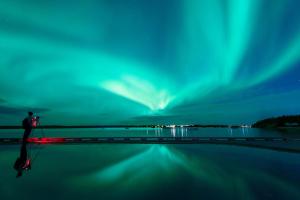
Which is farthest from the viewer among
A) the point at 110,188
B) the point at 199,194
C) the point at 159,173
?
the point at 159,173

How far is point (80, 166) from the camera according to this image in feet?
69.7

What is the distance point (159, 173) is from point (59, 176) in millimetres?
5578

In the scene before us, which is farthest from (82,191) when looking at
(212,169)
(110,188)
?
(212,169)

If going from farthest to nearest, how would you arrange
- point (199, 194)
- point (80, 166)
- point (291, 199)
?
point (80, 166), point (199, 194), point (291, 199)

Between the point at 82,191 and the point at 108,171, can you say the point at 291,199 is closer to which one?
the point at 82,191

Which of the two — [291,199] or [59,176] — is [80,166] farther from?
[291,199]

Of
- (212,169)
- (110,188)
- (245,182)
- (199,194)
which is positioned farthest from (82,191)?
(212,169)

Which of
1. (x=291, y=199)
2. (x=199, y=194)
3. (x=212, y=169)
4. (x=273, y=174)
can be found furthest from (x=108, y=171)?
(x=291, y=199)

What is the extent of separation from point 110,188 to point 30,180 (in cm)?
448

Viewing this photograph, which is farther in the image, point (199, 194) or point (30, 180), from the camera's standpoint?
point (30, 180)

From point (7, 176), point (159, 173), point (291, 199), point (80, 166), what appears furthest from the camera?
point (80, 166)

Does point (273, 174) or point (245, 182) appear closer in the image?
point (245, 182)

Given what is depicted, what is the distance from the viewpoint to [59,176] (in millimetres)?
16891

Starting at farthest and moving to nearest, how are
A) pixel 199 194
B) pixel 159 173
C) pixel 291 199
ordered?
pixel 159 173
pixel 199 194
pixel 291 199
